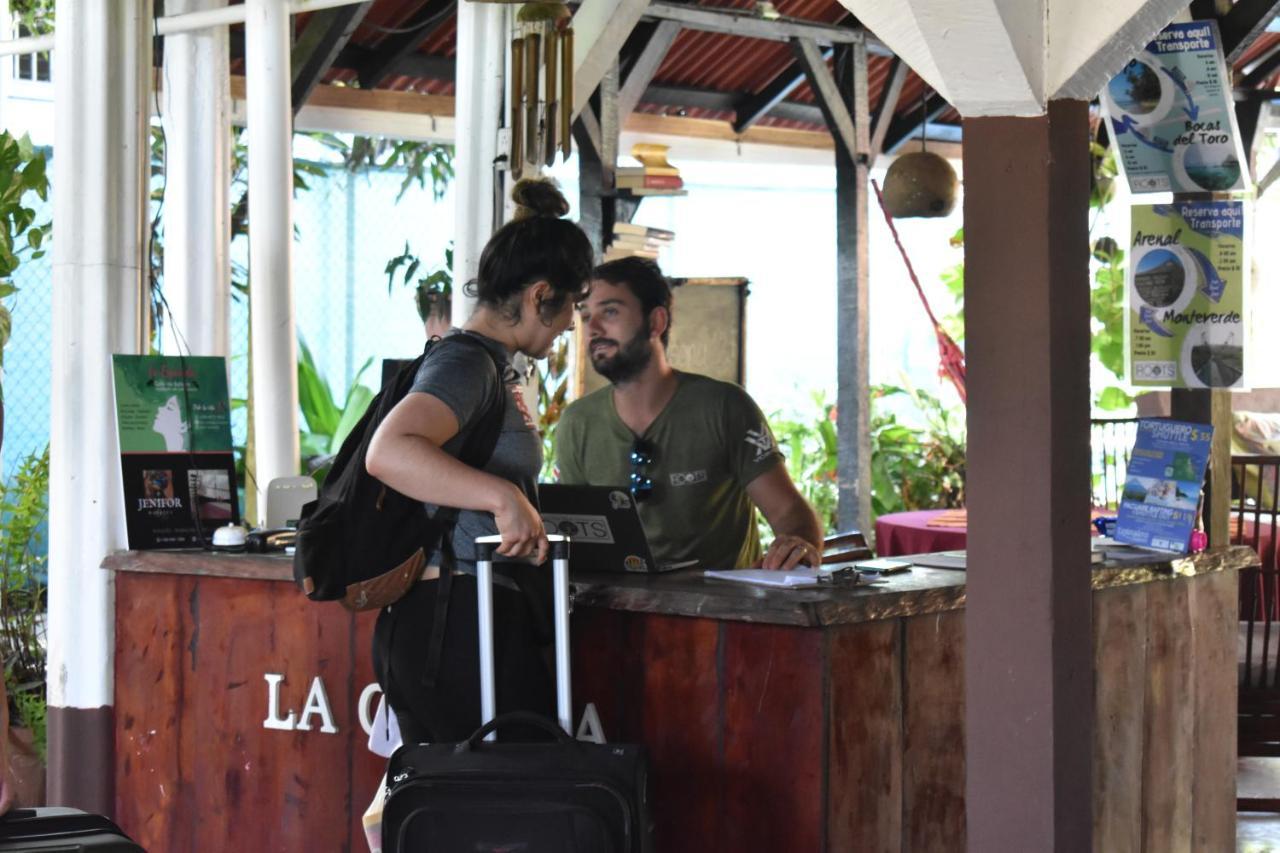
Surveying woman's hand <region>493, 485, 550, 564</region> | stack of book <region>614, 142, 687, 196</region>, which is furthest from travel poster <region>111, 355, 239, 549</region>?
stack of book <region>614, 142, 687, 196</region>

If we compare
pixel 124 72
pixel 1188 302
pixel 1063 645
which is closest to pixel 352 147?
pixel 124 72

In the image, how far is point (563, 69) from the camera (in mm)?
4121

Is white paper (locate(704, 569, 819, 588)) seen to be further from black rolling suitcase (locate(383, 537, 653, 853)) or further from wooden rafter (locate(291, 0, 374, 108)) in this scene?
wooden rafter (locate(291, 0, 374, 108))

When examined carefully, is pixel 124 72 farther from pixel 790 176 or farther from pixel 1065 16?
pixel 790 176

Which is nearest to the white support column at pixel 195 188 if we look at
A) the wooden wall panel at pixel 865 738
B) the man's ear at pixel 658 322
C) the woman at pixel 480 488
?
the man's ear at pixel 658 322

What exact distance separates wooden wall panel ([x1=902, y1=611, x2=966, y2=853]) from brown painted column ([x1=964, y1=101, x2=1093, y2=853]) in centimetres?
19

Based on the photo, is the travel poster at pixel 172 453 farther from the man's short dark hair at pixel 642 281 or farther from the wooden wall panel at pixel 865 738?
the wooden wall panel at pixel 865 738

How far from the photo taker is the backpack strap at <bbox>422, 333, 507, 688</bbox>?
267 centimetres

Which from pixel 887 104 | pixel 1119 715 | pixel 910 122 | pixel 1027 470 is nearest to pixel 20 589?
pixel 1119 715

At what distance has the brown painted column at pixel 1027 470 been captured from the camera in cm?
262

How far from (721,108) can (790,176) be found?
4123mm

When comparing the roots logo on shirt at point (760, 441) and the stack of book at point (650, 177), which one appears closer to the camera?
the roots logo on shirt at point (760, 441)

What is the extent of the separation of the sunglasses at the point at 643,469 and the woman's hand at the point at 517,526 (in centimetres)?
118

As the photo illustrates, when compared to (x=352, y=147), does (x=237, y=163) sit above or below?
below
